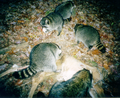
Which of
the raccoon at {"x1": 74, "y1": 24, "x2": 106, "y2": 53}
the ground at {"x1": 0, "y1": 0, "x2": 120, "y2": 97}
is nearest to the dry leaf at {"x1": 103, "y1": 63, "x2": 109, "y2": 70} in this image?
the ground at {"x1": 0, "y1": 0, "x2": 120, "y2": 97}

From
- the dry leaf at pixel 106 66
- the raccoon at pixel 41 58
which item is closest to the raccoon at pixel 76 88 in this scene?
the raccoon at pixel 41 58

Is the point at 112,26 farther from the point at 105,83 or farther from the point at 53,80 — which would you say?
the point at 53,80

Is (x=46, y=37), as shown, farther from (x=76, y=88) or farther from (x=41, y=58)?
(x=76, y=88)

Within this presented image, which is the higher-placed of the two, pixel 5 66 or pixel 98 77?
pixel 5 66

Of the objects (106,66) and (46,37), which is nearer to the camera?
(106,66)

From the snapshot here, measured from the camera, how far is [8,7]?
4238mm

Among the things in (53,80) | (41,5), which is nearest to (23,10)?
(41,5)

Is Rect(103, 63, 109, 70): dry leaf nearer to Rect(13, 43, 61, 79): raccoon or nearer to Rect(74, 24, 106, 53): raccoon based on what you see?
Rect(74, 24, 106, 53): raccoon

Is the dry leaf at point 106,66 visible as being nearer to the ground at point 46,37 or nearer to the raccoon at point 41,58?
the ground at point 46,37

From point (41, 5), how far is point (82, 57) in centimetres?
480

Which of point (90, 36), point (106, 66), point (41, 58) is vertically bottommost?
point (106, 66)

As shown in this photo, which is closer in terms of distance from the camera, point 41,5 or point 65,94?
point 65,94

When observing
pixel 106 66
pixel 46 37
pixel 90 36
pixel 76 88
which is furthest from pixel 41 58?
pixel 106 66

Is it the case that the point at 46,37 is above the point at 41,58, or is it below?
above
